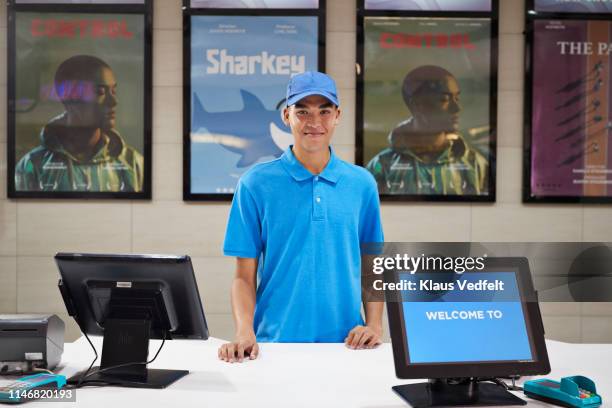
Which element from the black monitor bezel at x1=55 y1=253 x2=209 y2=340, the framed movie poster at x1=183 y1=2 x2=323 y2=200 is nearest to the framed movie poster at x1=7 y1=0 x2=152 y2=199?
the framed movie poster at x1=183 y1=2 x2=323 y2=200

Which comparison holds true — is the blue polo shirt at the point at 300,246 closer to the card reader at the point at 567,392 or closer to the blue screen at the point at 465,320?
the blue screen at the point at 465,320

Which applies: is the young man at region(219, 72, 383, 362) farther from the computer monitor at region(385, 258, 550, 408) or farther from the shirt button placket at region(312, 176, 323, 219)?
the computer monitor at region(385, 258, 550, 408)

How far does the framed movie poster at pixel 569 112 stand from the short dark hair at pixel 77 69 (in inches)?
96.0

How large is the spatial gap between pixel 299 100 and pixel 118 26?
1.72 m

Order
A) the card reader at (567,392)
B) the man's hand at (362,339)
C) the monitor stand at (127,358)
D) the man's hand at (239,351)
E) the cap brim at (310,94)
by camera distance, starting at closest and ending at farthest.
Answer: the card reader at (567,392)
the monitor stand at (127,358)
the man's hand at (239,351)
the man's hand at (362,339)
the cap brim at (310,94)

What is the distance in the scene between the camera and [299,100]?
222cm

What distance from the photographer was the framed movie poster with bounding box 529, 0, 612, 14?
350 cm

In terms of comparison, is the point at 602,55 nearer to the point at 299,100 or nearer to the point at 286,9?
the point at 286,9

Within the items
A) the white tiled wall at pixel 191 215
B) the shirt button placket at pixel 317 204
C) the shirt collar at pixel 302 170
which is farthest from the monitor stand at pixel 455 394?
the white tiled wall at pixel 191 215

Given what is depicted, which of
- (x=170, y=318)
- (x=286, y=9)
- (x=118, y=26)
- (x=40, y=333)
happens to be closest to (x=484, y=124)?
(x=286, y=9)

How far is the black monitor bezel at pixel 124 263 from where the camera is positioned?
1.70 m

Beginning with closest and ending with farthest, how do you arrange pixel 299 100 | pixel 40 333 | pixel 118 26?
pixel 40 333
pixel 299 100
pixel 118 26

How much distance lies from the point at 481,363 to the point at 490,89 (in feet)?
7.62

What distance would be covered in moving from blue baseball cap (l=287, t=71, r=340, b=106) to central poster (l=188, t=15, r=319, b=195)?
124cm
